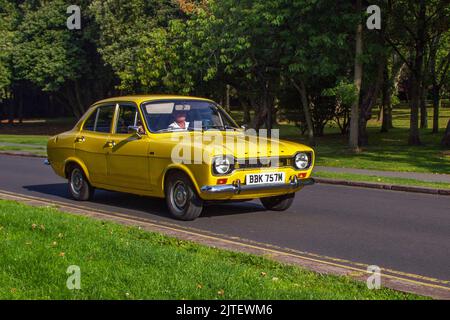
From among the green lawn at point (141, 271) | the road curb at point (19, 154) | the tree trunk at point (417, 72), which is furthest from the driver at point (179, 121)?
the tree trunk at point (417, 72)

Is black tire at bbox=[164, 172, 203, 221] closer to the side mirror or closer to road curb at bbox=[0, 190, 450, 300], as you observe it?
road curb at bbox=[0, 190, 450, 300]

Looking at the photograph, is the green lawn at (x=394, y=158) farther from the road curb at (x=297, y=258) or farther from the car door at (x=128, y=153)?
the road curb at (x=297, y=258)

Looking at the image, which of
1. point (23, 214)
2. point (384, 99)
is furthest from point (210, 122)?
point (384, 99)

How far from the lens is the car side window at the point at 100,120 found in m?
10.8

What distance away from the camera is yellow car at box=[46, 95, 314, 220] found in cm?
886

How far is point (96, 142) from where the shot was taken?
10.8m

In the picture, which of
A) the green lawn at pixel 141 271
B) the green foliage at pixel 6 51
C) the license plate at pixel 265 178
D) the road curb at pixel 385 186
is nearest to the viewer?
the green lawn at pixel 141 271

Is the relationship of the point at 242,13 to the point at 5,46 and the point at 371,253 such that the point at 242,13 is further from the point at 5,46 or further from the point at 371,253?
the point at 5,46

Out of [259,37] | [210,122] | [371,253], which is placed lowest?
[371,253]

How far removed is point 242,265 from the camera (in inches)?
245

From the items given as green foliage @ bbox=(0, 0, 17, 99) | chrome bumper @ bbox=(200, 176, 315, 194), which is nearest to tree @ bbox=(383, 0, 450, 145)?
chrome bumper @ bbox=(200, 176, 315, 194)

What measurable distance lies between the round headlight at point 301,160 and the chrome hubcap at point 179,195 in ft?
5.49
